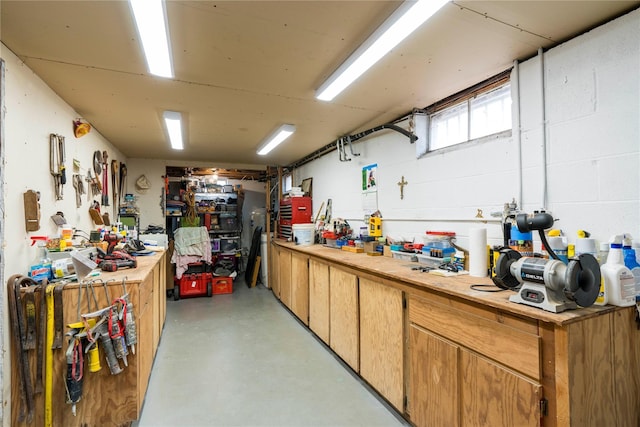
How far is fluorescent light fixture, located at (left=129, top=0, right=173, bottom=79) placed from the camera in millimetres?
1415

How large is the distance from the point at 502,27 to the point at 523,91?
52cm

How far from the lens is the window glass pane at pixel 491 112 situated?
2.21 metres

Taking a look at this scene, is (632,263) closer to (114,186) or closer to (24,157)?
(24,157)

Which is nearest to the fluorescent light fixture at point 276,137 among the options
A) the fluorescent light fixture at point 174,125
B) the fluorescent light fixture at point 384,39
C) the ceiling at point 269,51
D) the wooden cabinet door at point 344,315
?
the ceiling at point 269,51

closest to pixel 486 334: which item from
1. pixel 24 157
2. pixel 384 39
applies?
pixel 384 39

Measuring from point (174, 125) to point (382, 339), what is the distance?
305 centimetres

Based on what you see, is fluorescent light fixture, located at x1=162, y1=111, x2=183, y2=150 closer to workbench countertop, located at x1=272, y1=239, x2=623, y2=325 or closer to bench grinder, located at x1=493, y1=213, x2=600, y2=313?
workbench countertop, located at x1=272, y1=239, x2=623, y2=325

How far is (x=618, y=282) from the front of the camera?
129 centimetres

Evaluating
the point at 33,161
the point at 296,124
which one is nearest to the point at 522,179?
the point at 296,124

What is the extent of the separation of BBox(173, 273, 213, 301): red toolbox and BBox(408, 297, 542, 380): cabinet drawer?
430 cm

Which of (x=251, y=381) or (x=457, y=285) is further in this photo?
(x=251, y=381)

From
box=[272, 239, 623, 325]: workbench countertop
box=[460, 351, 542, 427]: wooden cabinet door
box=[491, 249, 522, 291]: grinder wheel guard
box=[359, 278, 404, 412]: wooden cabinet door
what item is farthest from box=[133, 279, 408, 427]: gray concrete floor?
box=[491, 249, 522, 291]: grinder wheel guard

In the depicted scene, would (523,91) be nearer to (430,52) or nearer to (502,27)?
(502,27)

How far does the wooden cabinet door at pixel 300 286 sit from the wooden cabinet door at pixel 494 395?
2313 mm
